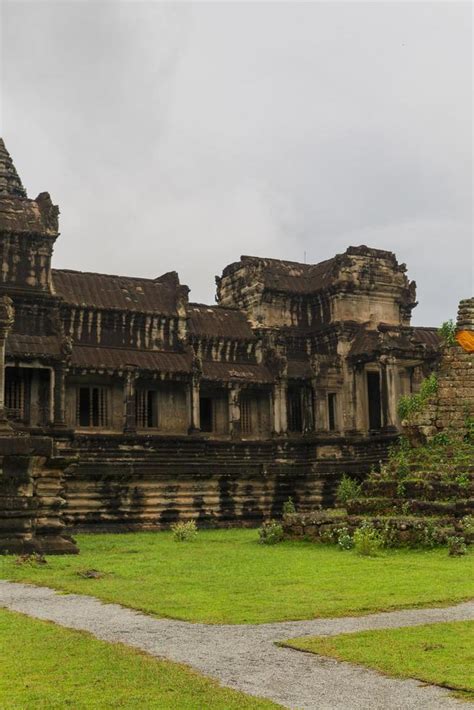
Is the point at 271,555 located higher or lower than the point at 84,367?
lower

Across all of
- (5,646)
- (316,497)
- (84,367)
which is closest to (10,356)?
(84,367)

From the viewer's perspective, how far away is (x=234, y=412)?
41188 millimetres

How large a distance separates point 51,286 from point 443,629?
29.1m

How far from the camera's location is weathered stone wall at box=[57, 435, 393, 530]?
3378 centimetres

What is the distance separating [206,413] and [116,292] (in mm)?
7183

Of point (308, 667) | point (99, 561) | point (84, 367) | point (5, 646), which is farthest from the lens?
point (84, 367)

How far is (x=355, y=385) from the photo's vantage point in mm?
43812

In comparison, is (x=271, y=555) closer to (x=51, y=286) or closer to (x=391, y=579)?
(x=391, y=579)

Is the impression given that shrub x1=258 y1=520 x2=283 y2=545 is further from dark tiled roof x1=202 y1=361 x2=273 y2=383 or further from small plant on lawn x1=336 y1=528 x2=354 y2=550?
dark tiled roof x1=202 y1=361 x2=273 y2=383

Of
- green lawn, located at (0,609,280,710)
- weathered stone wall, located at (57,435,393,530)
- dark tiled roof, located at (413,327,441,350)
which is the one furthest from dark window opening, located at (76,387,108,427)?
green lawn, located at (0,609,280,710)

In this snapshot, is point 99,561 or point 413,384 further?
point 413,384

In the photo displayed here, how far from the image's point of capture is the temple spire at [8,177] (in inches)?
2106

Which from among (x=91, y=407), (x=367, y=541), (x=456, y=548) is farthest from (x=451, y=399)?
(x=91, y=407)

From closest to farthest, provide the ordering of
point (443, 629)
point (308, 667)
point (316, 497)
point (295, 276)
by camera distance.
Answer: point (308, 667)
point (443, 629)
point (316, 497)
point (295, 276)
